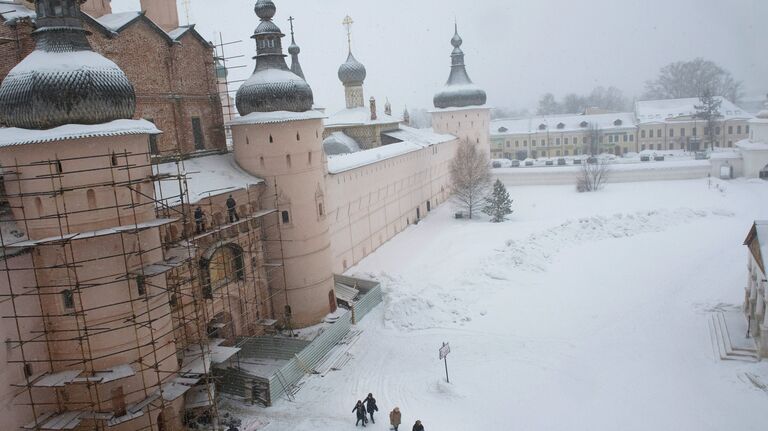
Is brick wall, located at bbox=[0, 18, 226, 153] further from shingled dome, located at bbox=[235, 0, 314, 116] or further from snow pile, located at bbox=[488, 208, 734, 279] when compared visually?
snow pile, located at bbox=[488, 208, 734, 279]

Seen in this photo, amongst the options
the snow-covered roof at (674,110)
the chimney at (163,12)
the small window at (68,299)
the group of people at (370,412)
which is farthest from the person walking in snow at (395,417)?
the snow-covered roof at (674,110)

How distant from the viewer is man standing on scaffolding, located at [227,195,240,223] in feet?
50.9

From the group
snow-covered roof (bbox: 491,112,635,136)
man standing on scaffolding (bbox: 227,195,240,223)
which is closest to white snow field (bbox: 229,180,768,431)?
man standing on scaffolding (bbox: 227,195,240,223)

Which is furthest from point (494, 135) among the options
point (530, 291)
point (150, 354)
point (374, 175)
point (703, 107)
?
point (150, 354)

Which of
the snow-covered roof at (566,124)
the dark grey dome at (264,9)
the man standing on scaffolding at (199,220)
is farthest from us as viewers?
the snow-covered roof at (566,124)

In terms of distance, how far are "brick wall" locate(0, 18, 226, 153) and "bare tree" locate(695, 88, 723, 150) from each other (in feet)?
150

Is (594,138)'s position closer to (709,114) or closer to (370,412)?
(709,114)

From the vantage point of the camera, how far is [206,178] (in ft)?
51.6

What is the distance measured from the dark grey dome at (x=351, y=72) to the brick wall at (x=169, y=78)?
52.4 ft

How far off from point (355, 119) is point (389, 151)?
5.61 meters

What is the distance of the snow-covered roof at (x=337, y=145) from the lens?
100 ft

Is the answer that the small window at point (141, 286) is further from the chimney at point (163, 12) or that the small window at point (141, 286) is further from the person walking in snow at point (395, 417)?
the chimney at point (163, 12)

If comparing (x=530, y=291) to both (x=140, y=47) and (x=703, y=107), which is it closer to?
(x=140, y=47)

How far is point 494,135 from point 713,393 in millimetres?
48721
